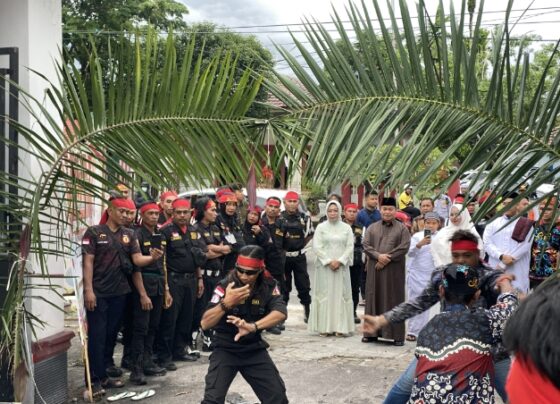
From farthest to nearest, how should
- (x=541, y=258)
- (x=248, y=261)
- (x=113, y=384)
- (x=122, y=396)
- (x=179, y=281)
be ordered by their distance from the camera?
1. (x=179, y=281)
2. (x=541, y=258)
3. (x=113, y=384)
4. (x=122, y=396)
5. (x=248, y=261)

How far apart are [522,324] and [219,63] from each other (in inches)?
93.6

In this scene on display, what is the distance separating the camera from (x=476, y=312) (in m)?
4.61

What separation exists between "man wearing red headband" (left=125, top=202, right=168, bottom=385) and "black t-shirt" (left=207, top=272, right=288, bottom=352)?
2.19m

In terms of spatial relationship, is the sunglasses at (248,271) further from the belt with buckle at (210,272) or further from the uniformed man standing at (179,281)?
the belt with buckle at (210,272)

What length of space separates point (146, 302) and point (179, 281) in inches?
35.6

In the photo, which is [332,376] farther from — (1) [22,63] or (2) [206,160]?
(2) [206,160]

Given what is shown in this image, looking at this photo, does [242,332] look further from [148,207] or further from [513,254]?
[513,254]

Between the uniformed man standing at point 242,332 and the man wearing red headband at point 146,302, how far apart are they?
2219 mm

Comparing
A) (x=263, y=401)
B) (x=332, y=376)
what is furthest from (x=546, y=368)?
(x=332, y=376)

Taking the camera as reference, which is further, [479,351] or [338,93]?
[479,351]

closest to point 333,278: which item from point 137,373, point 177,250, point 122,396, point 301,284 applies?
point 301,284

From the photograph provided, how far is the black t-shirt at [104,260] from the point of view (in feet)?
24.2

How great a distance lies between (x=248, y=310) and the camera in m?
5.96

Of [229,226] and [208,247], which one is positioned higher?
[229,226]
